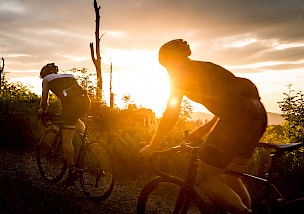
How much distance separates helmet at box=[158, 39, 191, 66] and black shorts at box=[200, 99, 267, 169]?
77cm

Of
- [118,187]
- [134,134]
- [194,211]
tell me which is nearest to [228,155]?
[194,211]

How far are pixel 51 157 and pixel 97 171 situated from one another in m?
1.46

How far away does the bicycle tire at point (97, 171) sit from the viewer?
5996mm

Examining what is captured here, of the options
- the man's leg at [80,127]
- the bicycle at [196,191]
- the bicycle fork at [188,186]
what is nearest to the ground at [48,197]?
the man's leg at [80,127]

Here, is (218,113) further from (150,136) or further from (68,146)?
(150,136)

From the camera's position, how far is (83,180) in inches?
251

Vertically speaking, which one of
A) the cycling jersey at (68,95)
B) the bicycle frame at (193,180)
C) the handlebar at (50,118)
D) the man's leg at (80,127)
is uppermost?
the cycling jersey at (68,95)

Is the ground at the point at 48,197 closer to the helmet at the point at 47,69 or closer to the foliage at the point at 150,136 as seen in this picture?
the foliage at the point at 150,136

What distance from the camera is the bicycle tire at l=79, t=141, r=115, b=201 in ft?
19.7

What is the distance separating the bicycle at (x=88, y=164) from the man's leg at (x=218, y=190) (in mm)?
2568

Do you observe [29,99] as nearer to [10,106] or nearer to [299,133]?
[10,106]

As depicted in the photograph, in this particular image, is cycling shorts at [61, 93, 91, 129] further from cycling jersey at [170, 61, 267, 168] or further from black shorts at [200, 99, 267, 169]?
black shorts at [200, 99, 267, 169]

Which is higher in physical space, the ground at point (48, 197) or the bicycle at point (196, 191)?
the bicycle at point (196, 191)

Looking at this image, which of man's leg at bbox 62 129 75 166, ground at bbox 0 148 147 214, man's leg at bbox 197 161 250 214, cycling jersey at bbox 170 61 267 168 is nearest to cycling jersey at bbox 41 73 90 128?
man's leg at bbox 62 129 75 166
